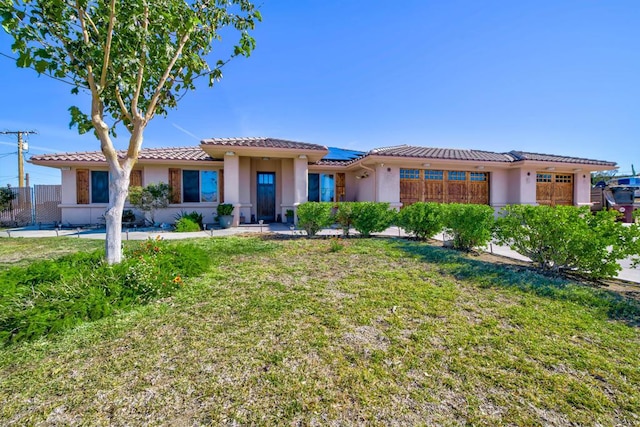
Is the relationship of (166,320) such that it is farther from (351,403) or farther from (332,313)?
(351,403)

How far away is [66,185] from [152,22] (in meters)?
12.9

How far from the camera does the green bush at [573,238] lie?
4.46 meters

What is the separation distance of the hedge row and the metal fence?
17916 millimetres

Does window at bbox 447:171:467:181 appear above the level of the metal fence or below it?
above

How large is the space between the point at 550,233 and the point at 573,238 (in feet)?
1.30

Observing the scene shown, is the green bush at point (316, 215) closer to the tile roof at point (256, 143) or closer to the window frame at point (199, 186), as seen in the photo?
the tile roof at point (256, 143)

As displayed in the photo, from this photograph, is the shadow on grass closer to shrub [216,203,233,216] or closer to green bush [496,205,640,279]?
green bush [496,205,640,279]

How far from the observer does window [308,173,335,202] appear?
15.5 m

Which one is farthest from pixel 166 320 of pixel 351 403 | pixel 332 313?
pixel 351 403

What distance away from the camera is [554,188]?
640 inches

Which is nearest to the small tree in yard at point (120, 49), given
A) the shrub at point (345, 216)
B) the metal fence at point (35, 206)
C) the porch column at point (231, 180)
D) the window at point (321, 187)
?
the shrub at point (345, 216)

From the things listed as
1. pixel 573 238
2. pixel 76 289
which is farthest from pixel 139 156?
pixel 573 238

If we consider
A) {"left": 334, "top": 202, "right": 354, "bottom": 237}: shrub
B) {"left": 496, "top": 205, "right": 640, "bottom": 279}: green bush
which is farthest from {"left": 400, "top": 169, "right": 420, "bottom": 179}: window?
{"left": 496, "top": 205, "right": 640, "bottom": 279}: green bush

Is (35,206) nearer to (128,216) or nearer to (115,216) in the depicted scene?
(128,216)
